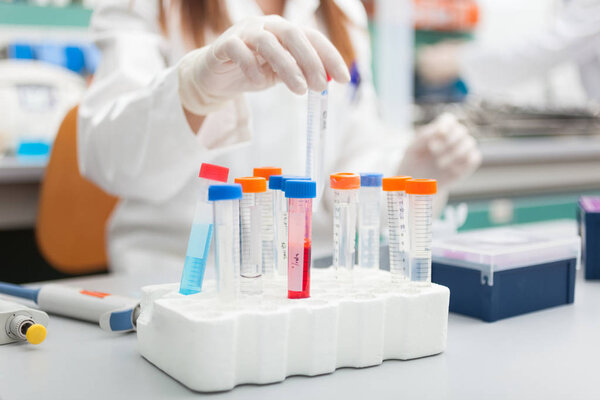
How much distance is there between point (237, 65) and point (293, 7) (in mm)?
681

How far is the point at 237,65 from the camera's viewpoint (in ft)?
2.60

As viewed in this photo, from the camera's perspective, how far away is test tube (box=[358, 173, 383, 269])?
2.37ft

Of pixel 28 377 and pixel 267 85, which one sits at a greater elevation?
pixel 267 85

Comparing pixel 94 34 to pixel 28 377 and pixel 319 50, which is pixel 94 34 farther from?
pixel 28 377

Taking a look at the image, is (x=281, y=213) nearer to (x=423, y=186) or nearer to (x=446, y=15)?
(x=423, y=186)

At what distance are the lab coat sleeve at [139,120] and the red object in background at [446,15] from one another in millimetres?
2537

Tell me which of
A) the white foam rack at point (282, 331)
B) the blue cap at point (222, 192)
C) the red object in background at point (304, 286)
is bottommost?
the white foam rack at point (282, 331)

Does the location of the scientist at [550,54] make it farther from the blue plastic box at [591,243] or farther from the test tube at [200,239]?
the test tube at [200,239]

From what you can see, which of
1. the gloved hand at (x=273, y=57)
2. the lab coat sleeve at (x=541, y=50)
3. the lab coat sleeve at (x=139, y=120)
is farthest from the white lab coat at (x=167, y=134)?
the lab coat sleeve at (x=541, y=50)

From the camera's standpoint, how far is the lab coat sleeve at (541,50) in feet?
6.47

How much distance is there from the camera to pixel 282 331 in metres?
0.55

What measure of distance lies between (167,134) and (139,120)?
7 cm

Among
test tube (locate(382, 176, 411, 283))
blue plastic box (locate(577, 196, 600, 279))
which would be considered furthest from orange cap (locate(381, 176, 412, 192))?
blue plastic box (locate(577, 196, 600, 279))

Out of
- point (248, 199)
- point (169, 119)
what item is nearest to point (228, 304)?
point (248, 199)
